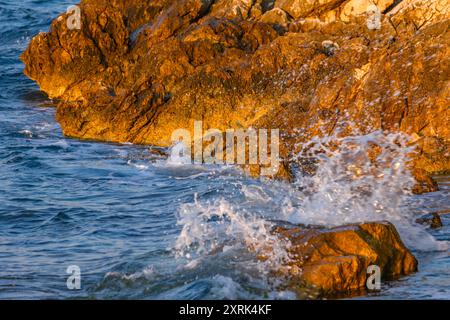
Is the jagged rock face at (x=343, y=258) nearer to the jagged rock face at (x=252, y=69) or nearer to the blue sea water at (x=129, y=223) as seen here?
the blue sea water at (x=129, y=223)

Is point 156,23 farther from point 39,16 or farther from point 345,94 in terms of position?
point 39,16

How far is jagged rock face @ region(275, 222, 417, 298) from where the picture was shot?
6.50m

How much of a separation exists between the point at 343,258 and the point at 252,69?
A: 20.7 ft

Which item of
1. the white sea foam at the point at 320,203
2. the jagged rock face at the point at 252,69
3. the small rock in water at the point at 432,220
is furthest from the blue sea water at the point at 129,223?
the jagged rock face at the point at 252,69

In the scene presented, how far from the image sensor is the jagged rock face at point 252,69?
10742 mm

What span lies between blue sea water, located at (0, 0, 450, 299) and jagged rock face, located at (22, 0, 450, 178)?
0.69 metres

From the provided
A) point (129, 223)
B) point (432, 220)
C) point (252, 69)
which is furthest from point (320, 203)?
point (252, 69)

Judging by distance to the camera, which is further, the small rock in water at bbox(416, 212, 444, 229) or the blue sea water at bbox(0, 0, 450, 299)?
the small rock in water at bbox(416, 212, 444, 229)

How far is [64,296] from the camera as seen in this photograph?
22.7 ft

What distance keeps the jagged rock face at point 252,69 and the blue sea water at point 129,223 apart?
2.26ft

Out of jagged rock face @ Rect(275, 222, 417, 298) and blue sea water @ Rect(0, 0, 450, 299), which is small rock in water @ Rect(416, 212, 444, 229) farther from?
jagged rock face @ Rect(275, 222, 417, 298)

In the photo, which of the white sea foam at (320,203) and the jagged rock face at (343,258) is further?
the white sea foam at (320,203)

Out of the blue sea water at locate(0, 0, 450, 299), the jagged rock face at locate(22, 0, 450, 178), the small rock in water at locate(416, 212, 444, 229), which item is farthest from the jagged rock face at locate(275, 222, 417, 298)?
the jagged rock face at locate(22, 0, 450, 178)

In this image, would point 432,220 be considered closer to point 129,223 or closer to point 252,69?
point 129,223
